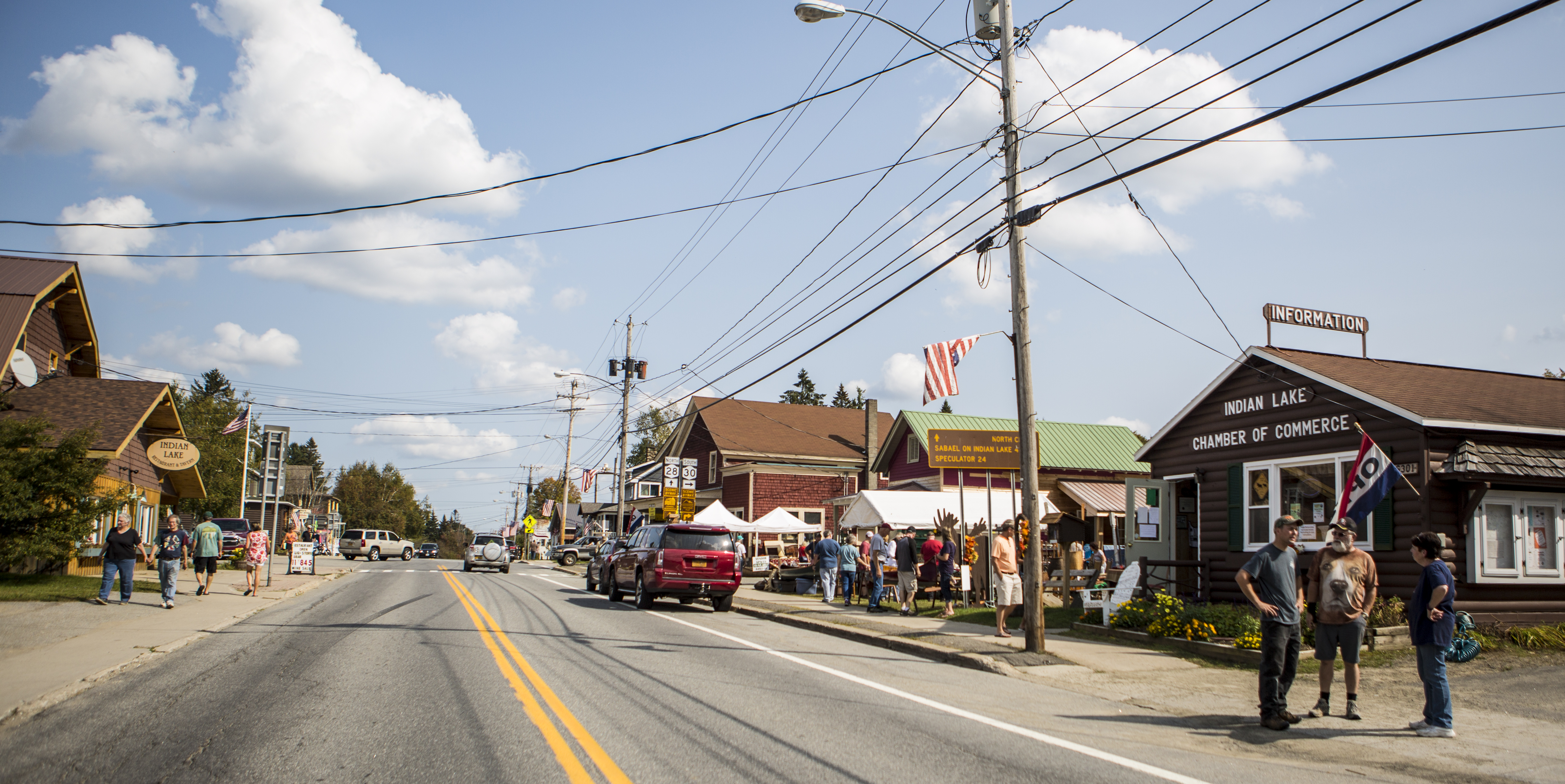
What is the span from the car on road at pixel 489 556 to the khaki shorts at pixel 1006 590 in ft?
99.3

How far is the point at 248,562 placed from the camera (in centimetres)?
2147

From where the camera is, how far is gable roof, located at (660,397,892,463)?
46.2 m

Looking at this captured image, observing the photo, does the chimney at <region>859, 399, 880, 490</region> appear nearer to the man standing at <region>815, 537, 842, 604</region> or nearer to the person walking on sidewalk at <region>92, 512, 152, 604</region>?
the man standing at <region>815, 537, 842, 604</region>

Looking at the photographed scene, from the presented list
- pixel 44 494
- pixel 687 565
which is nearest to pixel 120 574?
pixel 44 494

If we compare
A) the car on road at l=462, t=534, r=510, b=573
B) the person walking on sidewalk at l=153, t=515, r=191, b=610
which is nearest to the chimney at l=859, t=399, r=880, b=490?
the car on road at l=462, t=534, r=510, b=573

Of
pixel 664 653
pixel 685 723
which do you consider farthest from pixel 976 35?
pixel 685 723

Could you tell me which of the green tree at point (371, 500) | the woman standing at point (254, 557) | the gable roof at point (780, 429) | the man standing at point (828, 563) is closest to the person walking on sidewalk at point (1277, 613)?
the man standing at point (828, 563)

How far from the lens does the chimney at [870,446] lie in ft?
143

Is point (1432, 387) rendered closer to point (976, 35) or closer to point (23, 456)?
point (976, 35)

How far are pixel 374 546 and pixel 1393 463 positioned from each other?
56.3m

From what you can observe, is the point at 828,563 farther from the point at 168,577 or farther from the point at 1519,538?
the point at 168,577

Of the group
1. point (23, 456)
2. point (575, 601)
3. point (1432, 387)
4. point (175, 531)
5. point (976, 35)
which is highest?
point (976, 35)

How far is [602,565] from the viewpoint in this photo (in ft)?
81.8

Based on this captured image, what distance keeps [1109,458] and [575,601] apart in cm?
2614
